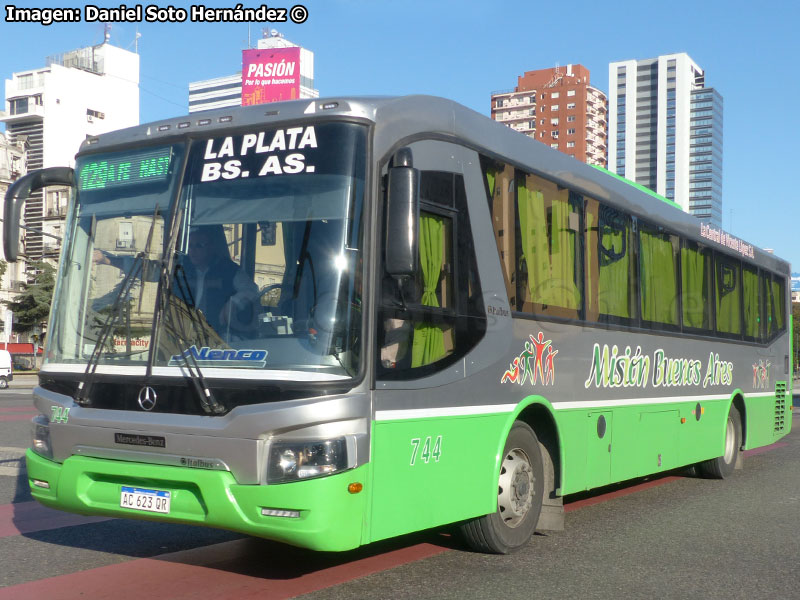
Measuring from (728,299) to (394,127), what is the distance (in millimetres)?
7450

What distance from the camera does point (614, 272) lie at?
29.2ft

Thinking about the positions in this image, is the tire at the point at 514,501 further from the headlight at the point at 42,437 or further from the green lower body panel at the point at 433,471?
the headlight at the point at 42,437

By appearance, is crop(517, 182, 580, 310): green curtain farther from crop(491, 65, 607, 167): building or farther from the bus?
crop(491, 65, 607, 167): building

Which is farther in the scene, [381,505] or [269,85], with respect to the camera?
[269,85]

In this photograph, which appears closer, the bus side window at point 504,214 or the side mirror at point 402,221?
the side mirror at point 402,221

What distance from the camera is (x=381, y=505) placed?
564 centimetres

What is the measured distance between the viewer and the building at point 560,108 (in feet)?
561

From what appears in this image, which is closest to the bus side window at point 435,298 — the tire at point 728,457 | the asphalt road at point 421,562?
the asphalt road at point 421,562

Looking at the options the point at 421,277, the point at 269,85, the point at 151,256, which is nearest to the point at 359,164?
the point at 421,277

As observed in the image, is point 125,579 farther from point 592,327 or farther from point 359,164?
point 592,327

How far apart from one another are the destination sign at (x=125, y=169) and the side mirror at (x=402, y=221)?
4.85 ft

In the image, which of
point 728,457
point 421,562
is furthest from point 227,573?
point 728,457

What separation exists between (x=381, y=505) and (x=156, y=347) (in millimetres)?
1580

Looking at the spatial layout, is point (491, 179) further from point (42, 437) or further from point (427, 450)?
point (42, 437)
